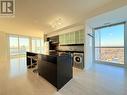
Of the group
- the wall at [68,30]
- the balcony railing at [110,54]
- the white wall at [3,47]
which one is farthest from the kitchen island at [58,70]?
the white wall at [3,47]

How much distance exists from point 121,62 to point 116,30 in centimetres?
161

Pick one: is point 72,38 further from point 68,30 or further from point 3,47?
point 3,47

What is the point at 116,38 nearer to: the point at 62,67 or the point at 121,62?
the point at 121,62

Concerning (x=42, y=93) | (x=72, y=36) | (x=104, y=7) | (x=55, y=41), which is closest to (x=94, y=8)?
(x=104, y=7)

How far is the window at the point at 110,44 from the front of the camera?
18.8 feet

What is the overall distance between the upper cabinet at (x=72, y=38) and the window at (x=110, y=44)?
126cm

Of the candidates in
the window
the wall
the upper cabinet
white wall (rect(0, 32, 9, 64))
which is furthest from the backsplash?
white wall (rect(0, 32, 9, 64))

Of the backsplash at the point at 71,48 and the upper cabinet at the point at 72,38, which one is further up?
the upper cabinet at the point at 72,38

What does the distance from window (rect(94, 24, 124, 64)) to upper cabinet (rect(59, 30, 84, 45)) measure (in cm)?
126

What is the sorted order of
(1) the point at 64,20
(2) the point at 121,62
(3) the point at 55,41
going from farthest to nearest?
(3) the point at 55,41
(1) the point at 64,20
(2) the point at 121,62

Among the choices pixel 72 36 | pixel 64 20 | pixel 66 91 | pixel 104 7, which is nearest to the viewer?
pixel 66 91

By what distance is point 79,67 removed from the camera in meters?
5.97

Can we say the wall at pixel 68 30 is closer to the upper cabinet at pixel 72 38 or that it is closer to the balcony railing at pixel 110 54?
the upper cabinet at pixel 72 38

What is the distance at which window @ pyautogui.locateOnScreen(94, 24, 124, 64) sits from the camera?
18.8ft
